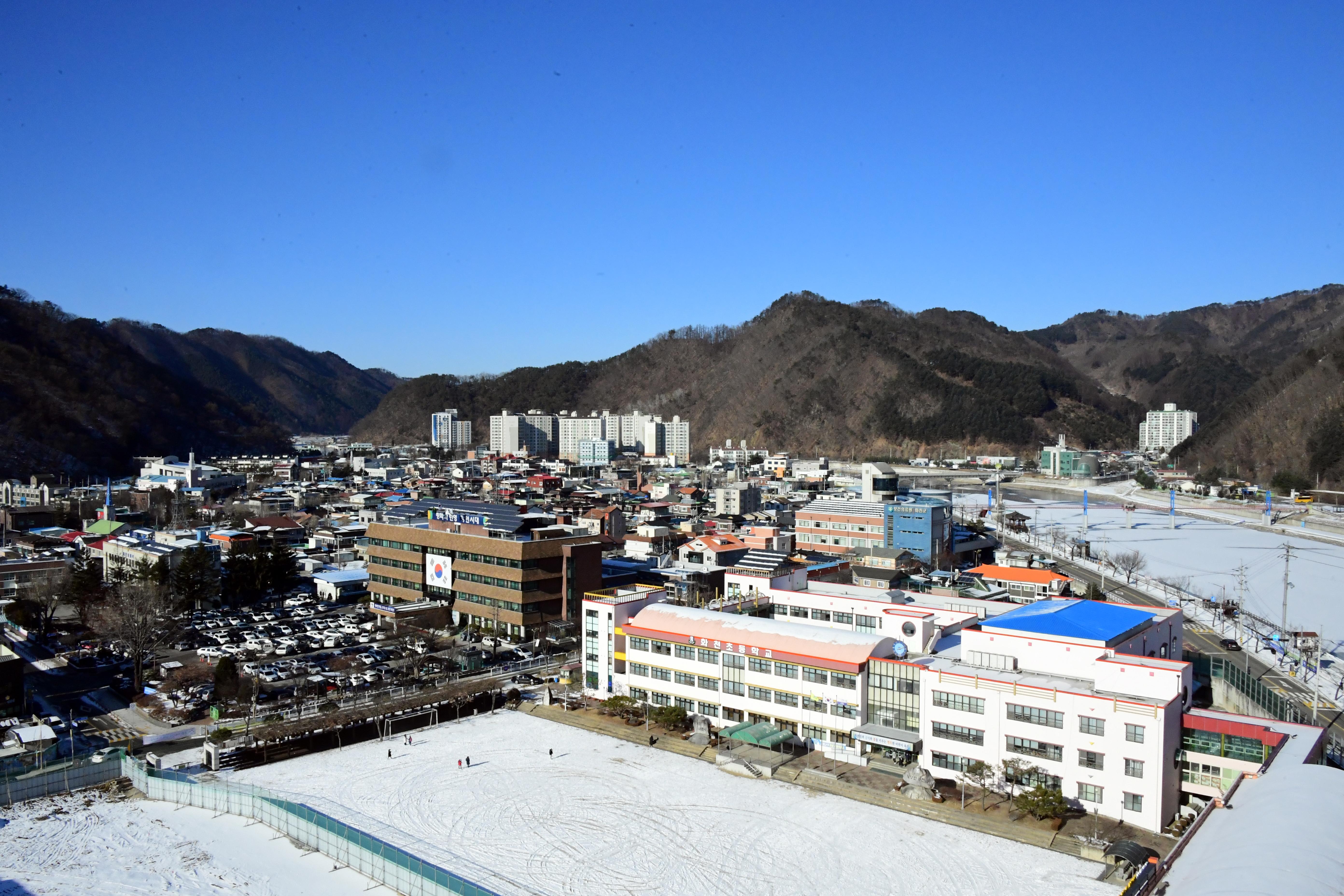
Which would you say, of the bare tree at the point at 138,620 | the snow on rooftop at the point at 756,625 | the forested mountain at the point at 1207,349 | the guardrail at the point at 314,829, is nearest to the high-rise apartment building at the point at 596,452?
the forested mountain at the point at 1207,349

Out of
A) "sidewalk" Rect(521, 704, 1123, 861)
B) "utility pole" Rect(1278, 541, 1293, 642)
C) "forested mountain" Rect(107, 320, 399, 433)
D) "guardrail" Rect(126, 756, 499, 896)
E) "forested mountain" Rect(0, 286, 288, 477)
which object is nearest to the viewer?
"guardrail" Rect(126, 756, 499, 896)

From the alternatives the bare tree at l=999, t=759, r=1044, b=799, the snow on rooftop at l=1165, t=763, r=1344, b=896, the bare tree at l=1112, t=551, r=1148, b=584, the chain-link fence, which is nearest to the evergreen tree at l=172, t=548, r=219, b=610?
the chain-link fence

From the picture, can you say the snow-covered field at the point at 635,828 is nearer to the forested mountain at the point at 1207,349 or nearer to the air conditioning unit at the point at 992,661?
the air conditioning unit at the point at 992,661

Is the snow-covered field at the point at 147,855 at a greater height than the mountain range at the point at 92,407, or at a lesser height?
lesser

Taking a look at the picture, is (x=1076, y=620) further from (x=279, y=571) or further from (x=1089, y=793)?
(x=279, y=571)

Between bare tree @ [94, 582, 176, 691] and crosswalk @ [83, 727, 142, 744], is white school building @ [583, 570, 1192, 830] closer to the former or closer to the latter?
crosswalk @ [83, 727, 142, 744]
